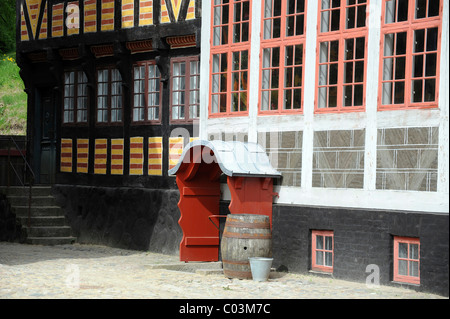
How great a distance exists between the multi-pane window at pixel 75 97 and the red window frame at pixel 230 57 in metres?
4.81

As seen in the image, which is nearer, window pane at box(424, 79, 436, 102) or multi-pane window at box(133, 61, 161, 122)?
window pane at box(424, 79, 436, 102)

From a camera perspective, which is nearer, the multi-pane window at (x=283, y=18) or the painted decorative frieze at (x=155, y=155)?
the multi-pane window at (x=283, y=18)

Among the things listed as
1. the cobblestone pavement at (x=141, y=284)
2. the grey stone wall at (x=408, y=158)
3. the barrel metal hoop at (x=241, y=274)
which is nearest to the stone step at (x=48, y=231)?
the cobblestone pavement at (x=141, y=284)

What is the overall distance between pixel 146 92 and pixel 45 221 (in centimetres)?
395

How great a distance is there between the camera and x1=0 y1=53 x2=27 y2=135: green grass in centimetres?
3312

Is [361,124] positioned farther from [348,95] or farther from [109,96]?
[109,96]

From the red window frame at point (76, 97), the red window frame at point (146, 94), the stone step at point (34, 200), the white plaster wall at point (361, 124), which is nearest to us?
the white plaster wall at point (361, 124)

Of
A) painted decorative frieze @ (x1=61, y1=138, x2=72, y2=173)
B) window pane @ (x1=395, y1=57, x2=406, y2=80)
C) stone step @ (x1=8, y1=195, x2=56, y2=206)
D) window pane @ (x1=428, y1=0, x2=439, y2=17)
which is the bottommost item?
stone step @ (x1=8, y1=195, x2=56, y2=206)

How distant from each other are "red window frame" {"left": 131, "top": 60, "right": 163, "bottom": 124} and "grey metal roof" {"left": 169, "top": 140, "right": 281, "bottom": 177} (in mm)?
3090

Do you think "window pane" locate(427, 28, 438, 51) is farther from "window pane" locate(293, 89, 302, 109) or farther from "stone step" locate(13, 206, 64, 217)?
"stone step" locate(13, 206, 64, 217)

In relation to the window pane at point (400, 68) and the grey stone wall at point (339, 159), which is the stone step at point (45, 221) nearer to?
the grey stone wall at point (339, 159)

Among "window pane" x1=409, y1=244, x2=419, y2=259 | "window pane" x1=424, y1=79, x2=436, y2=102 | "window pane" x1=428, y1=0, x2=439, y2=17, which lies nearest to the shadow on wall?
"window pane" x1=409, y1=244, x2=419, y2=259

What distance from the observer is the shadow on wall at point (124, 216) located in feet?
56.0
